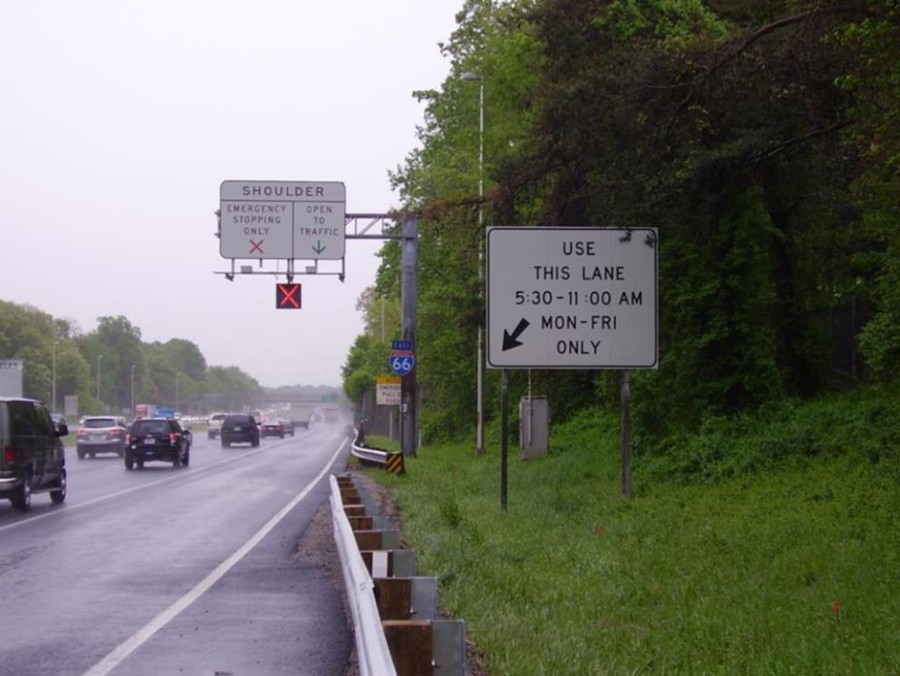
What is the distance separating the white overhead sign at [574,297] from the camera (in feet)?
60.2

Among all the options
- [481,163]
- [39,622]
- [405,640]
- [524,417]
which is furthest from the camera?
[481,163]

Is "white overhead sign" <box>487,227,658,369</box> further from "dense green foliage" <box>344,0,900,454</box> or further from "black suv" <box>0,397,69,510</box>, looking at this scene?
"black suv" <box>0,397,69,510</box>

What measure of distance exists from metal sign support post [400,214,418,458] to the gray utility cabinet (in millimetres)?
5940

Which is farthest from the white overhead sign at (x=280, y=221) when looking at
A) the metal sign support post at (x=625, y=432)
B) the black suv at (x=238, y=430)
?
the black suv at (x=238, y=430)

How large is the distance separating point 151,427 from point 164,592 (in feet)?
97.3

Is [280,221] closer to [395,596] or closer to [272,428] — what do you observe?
[395,596]

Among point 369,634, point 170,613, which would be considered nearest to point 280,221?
point 170,613

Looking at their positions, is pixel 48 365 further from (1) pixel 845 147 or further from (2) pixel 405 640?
(2) pixel 405 640

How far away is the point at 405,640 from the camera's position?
22.4 ft

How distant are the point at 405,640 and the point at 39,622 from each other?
5.16m

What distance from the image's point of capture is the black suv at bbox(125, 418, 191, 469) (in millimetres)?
41156

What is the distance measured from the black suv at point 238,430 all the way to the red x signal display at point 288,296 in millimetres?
33848

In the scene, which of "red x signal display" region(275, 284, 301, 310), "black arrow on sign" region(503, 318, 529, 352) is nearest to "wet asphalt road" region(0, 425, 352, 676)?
"black arrow on sign" region(503, 318, 529, 352)

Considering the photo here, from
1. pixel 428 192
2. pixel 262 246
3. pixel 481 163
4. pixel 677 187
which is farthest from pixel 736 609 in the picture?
pixel 428 192
